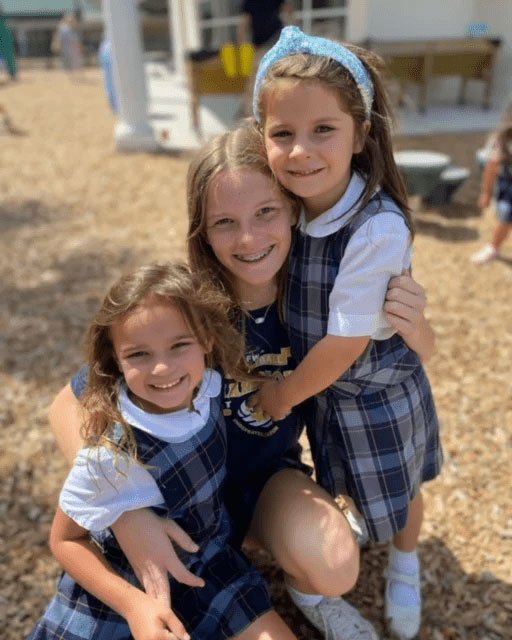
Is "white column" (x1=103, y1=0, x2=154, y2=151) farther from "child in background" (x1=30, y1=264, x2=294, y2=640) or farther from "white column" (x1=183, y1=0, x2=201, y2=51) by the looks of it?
"child in background" (x1=30, y1=264, x2=294, y2=640)

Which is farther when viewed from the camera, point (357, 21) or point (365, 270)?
point (357, 21)

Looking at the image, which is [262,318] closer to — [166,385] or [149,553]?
[166,385]

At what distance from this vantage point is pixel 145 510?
60.4 inches

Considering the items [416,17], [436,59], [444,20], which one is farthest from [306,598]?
[444,20]

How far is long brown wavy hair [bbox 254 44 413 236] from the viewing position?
1475 millimetres

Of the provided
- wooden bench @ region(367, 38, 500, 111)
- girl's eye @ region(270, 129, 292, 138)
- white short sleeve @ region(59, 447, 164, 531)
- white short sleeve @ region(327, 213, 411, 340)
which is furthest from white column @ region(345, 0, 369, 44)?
white short sleeve @ region(59, 447, 164, 531)

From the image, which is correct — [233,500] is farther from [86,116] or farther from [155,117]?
[86,116]

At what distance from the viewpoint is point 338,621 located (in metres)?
1.85

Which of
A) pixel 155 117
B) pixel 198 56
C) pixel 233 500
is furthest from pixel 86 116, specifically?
pixel 233 500

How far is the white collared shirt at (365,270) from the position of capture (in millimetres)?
1507

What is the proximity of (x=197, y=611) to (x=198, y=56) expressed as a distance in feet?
24.3

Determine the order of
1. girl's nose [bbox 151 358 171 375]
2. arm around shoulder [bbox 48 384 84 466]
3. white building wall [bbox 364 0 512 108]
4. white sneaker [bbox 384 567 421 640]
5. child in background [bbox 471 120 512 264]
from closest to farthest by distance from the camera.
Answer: girl's nose [bbox 151 358 171 375], arm around shoulder [bbox 48 384 84 466], white sneaker [bbox 384 567 421 640], child in background [bbox 471 120 512 264], white building wall [bbox 364 0 512 108]

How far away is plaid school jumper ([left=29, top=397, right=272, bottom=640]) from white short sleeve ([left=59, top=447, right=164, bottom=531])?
55 mm

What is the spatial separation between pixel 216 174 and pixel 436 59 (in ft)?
27.5
